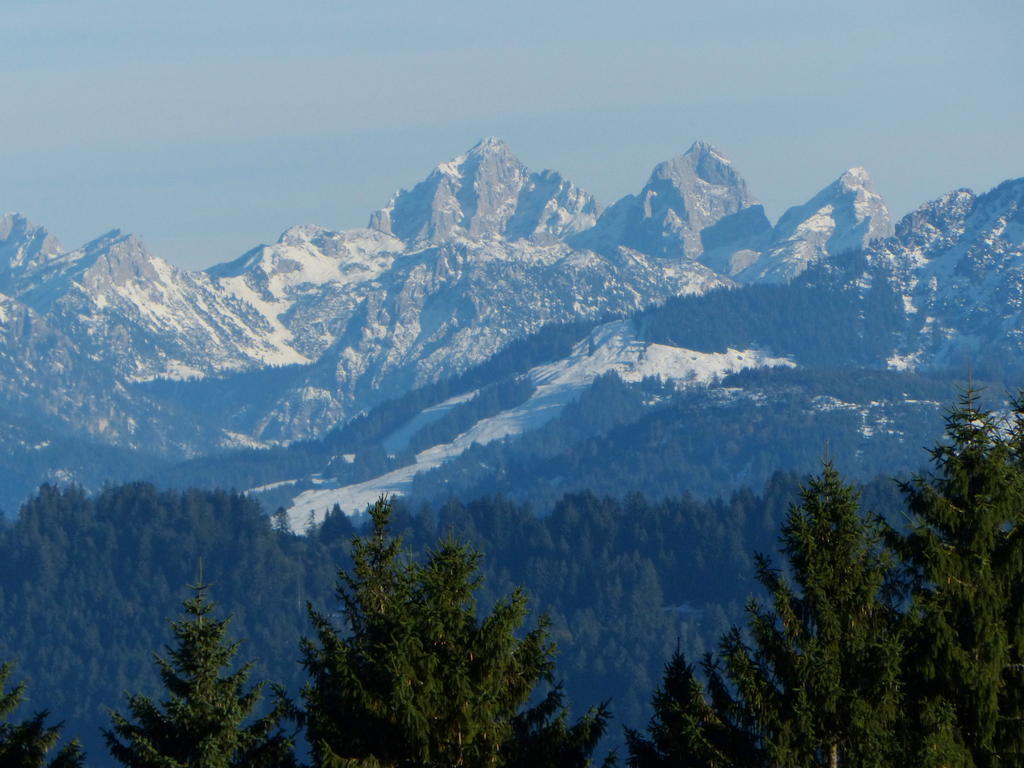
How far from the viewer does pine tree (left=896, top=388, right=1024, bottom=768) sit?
38219mm

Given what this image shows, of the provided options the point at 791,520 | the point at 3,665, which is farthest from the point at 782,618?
the point at 3,665

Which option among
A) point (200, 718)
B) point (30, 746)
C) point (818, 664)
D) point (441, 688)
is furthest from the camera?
point (30, 746)

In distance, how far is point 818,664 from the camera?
36656 millimetres

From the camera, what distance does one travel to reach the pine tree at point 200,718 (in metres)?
40.3

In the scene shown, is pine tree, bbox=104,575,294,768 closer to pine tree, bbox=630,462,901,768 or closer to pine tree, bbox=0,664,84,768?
pine tree, bbox=0,664,84,768

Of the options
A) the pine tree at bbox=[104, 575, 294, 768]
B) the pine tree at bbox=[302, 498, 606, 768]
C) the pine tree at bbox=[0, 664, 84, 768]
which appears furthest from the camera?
the pine tree at bbox=[0, 664, 84, 768]

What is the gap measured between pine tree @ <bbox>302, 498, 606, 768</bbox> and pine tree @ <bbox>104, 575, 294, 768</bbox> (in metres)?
1.29

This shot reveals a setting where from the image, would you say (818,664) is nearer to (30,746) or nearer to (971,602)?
(971,602)

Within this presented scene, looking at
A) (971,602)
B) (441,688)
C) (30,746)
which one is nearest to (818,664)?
(971,602)

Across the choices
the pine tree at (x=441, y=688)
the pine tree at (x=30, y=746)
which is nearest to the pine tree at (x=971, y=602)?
the pine tree at (x=441, y=688)

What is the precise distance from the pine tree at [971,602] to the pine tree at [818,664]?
0.90 m

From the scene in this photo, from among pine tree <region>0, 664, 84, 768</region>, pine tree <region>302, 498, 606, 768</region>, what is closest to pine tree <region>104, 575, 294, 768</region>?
pine tree <region>302, 498, 606, 768</region>

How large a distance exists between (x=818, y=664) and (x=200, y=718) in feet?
41.0

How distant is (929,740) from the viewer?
36.4m
